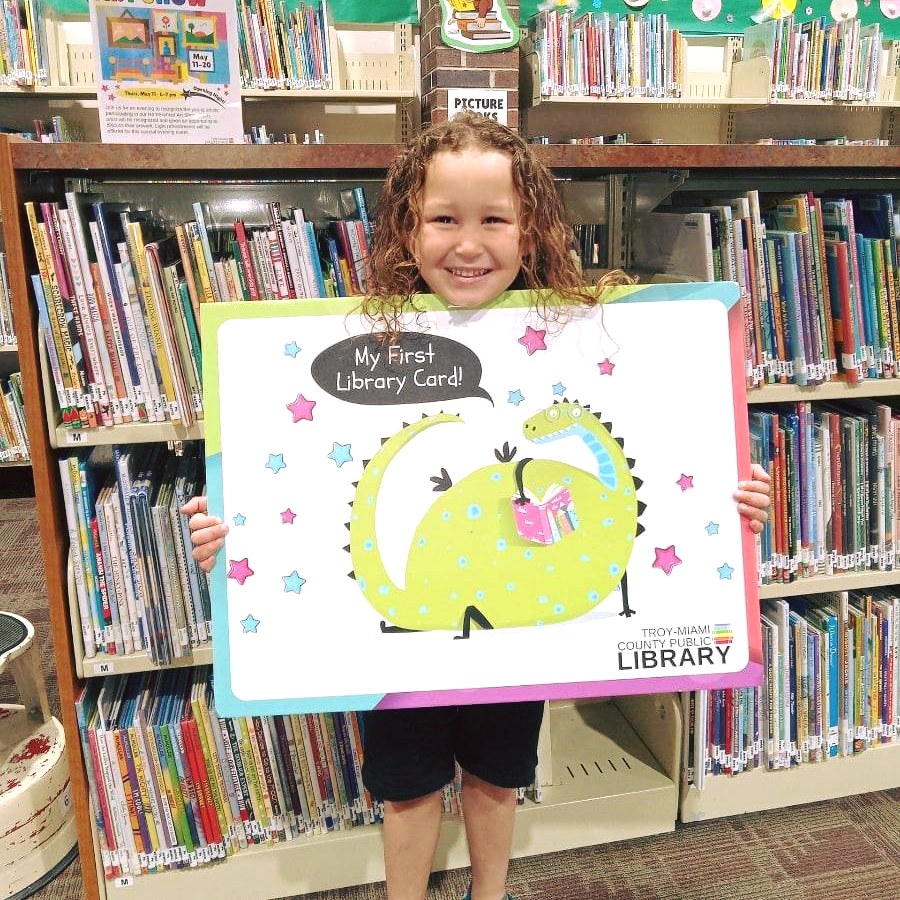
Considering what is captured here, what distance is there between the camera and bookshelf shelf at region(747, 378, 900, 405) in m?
1.55

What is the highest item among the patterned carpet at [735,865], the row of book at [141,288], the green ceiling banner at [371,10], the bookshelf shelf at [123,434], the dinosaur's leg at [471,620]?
the green ceiling banner at [371,10]

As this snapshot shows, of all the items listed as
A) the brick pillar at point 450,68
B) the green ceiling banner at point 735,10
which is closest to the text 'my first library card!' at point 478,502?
the brick pillar at point 450,68

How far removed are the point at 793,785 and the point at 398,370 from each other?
1352mm

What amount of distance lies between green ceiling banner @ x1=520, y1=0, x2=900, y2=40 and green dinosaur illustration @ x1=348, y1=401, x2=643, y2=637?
369cm

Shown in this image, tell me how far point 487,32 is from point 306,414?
1.52 meters

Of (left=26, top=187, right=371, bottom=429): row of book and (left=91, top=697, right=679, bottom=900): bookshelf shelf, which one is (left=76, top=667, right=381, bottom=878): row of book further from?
(left=26, top=187, right=371, bottom=429): row of book

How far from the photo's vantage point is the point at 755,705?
Result: 5.62 feet

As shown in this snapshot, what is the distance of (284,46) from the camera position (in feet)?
12.4

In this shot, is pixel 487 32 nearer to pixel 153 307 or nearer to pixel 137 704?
pixel 153 307

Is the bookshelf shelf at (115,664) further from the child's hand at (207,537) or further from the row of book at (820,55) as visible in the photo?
the row of book at (820,55)

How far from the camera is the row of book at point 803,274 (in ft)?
4.91

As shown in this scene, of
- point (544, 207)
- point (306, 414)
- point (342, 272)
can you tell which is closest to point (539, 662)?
point (306, 414)

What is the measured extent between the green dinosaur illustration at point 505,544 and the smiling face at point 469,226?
176mm

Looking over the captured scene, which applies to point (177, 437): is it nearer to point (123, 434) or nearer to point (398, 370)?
point (123, 434)
